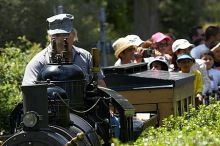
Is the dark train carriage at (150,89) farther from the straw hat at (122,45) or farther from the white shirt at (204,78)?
the white shirt at (204,78)

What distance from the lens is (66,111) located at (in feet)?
25.8

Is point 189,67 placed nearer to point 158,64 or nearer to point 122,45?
point 158,64

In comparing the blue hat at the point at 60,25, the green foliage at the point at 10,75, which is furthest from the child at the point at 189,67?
the blue hat at the point at 60,25

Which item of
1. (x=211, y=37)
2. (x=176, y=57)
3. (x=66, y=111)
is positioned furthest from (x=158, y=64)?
(x=66, y=111)

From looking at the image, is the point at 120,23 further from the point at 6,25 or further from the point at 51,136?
the point at 51,136

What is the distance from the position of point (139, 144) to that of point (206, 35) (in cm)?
1013

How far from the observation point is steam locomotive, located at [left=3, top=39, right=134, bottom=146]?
7.53 metres

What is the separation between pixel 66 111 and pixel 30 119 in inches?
18.3

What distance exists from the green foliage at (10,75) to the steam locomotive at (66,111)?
3121 millimetres

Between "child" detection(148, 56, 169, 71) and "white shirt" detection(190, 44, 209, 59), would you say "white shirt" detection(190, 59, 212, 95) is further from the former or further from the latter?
"white shirt" detection(190, 44, 209, 59)

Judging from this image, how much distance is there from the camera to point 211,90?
14.0m

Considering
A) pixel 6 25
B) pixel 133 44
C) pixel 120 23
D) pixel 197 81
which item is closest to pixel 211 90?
pixel 197 81

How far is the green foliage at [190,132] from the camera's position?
6441mm

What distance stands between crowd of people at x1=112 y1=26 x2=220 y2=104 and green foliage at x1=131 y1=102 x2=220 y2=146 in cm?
340
